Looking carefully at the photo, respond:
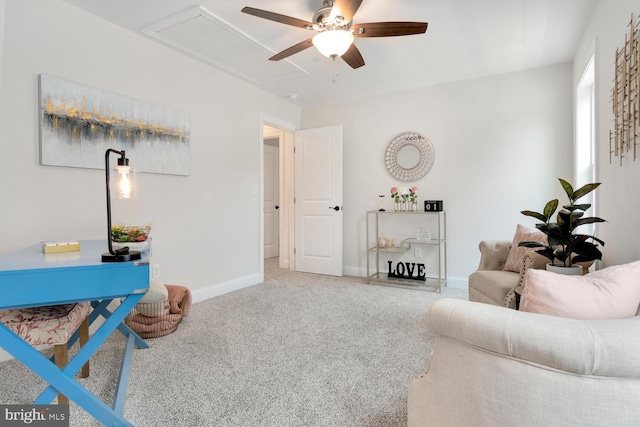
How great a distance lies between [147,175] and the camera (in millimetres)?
2939

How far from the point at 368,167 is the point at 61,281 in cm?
375

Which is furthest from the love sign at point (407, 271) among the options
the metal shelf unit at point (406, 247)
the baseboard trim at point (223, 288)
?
the baseboard trim at point (223, 288)

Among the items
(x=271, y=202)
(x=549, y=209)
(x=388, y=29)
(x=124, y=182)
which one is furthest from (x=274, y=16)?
(x=271, y=202)

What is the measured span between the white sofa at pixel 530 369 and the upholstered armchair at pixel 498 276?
4.42ft

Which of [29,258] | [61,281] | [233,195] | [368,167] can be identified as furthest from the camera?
[368,167]

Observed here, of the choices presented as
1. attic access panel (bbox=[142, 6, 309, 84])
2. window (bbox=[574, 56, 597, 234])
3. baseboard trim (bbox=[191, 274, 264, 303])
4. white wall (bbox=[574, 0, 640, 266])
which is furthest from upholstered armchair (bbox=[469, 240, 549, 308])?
attic access panel (bbox=[142, 6, 309, 84])

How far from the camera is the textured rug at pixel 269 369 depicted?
1574 millimetres

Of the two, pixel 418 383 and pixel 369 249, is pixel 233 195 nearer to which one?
pixel 369 249

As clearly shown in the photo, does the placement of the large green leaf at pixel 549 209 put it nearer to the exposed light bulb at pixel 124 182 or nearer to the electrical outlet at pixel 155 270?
the exposed light bulb at pixel 124 182

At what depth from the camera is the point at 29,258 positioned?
1479 millimetres

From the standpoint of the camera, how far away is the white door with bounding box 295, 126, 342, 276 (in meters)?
4.57

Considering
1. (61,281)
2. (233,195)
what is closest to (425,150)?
(233,195)

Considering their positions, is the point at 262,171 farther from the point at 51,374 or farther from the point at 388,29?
the point at 51,374

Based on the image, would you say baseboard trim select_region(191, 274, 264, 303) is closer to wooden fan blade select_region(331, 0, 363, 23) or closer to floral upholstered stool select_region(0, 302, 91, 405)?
floral upholstered stool select_region(0, 302, 91, 405)
